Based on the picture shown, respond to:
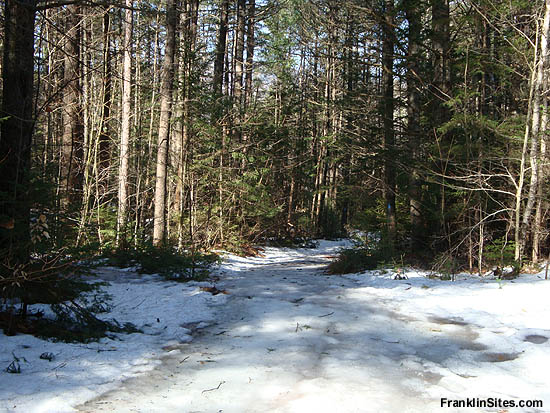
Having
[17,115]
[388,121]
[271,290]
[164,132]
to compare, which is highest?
[388,121]

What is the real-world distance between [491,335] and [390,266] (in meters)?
4.49

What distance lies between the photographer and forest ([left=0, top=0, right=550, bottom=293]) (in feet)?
13.7

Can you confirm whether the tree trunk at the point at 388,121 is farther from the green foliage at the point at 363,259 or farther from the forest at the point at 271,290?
the green foliage at the point at 363,259

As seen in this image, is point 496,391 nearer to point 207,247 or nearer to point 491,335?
point 491,335

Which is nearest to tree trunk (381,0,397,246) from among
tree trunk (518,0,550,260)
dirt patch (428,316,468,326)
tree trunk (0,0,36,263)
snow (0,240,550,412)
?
tree trunk (518,0,550,260)

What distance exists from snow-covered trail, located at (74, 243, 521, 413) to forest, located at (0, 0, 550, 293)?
1706 millimetres

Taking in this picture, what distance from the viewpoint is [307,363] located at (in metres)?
3.50

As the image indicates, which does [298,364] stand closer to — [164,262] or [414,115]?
[164,262]

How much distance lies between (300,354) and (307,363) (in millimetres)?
245

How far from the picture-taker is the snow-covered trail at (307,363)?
8.97 feet

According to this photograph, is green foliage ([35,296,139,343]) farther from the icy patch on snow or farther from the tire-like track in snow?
the tire-like track in snow

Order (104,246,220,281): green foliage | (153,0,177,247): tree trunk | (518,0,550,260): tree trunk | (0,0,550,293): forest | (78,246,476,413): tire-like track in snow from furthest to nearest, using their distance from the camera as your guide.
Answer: (153,0,177,247): tree trunk, (104,246,220,281): green foliage, (518,0,550,260): tree trunk, (0,0,550,293): forest, (78,246,476,413): tire-like track in snow

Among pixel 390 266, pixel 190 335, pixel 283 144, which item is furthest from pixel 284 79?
pixel 190 335

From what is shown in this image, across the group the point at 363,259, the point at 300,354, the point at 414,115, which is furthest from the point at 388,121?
the point at 300,354
